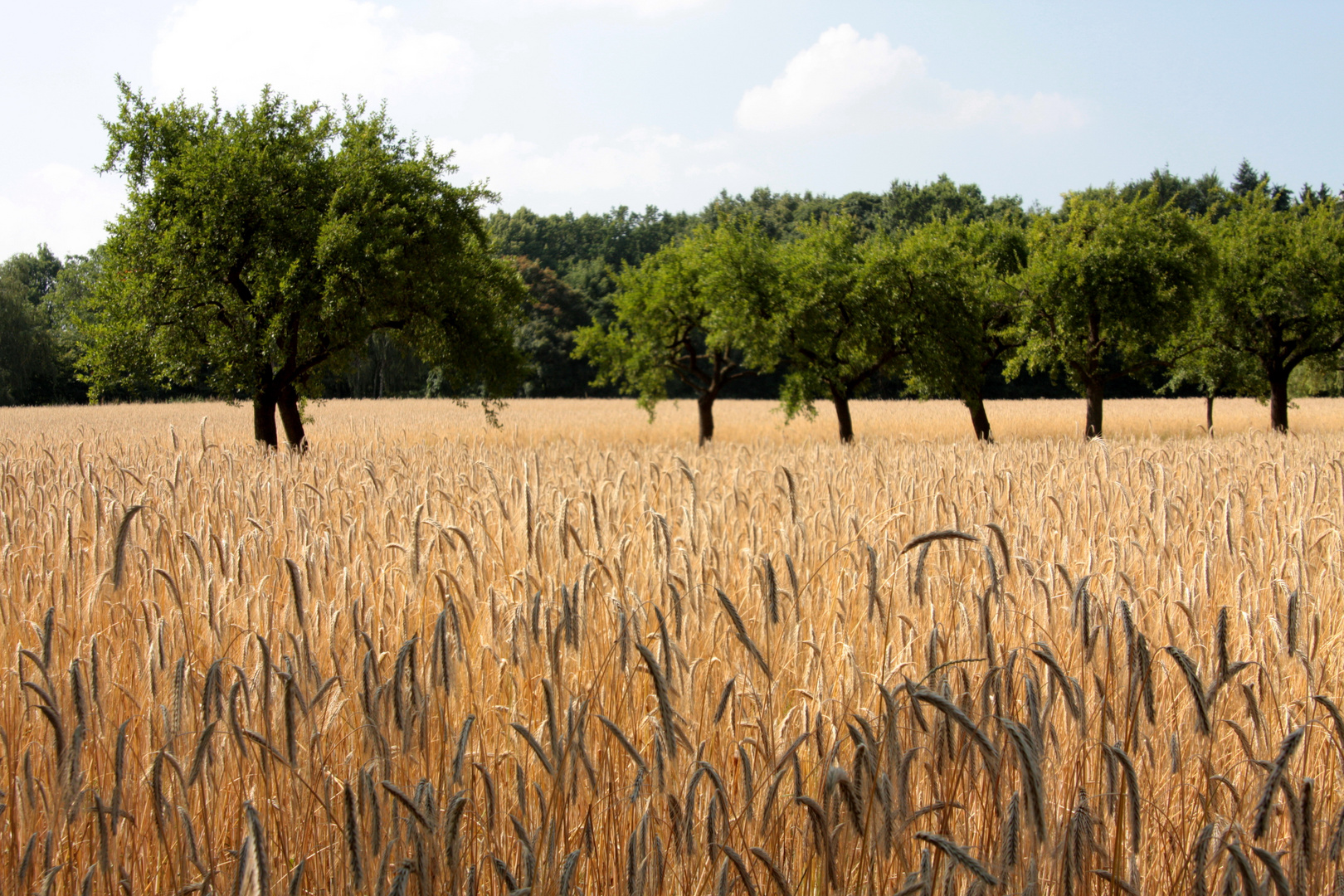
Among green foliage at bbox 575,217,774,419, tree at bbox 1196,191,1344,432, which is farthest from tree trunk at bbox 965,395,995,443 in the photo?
tree at bbox 1196,191,1344,432

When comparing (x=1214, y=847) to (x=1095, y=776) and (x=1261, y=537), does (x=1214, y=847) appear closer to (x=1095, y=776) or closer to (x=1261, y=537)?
(x=1095, y=776)

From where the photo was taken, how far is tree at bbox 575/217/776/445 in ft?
65.5

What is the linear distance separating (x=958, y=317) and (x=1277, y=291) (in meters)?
9.88

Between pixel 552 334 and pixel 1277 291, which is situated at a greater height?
pixel 552 334

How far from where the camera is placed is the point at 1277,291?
75.2 feet

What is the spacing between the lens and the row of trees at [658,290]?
1609cm

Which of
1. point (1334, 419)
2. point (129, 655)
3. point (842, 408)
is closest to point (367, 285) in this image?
point (842, 408)

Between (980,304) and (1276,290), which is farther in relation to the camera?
(1276,290)

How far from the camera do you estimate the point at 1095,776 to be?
233cm

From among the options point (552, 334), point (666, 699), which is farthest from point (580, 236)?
point (666, 699)

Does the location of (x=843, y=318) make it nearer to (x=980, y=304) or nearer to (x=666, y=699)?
(x=980, y=304)

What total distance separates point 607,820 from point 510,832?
0.27 m

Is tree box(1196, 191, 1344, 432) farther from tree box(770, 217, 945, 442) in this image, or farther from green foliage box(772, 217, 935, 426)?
tree box(770, 217, 945, 442)

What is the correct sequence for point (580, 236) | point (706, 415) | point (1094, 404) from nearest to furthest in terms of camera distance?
point (1094, 404)
point (706, 415)
point (580, 236)
